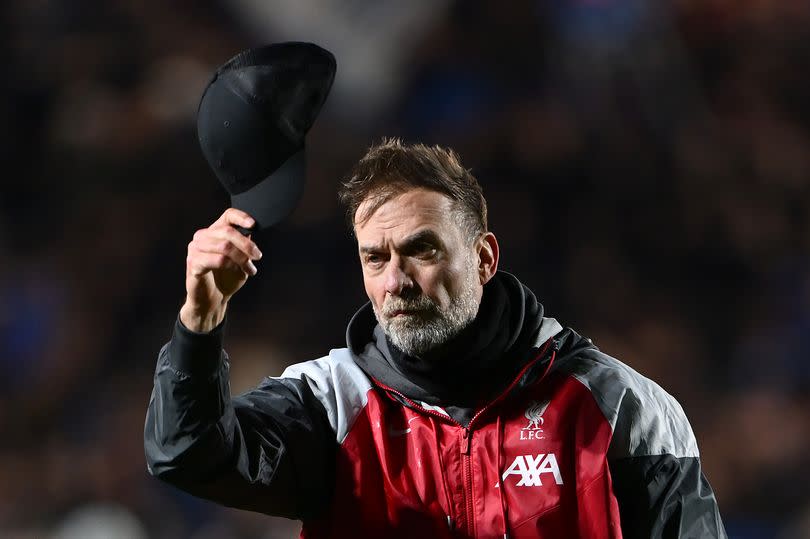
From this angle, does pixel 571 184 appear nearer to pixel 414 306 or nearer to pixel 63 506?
pixel 63 506

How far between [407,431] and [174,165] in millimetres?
2971

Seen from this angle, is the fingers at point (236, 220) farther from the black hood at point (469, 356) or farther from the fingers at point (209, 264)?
the black hood at point (469, 356)

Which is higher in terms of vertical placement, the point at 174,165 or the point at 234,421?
the point at 174,165

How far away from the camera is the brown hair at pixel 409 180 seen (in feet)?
7.68

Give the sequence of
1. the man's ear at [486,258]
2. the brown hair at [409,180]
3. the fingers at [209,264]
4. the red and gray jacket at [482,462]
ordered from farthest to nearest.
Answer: the man's ear at [486,258] → the brown hair at [409,180] → the red and gray jacket at [482,462] → the fingers at [209,264]

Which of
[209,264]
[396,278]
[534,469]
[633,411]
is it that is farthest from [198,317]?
[633,411]

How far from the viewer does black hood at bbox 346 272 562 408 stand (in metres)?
2.24

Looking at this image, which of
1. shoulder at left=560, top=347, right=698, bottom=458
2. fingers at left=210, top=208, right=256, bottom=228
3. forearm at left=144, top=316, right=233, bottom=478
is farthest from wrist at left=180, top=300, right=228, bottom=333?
shoulder at left=560, top=347, right=698, bottom=458

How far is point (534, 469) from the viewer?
216 cm

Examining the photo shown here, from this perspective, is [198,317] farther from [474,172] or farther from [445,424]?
[474,172]

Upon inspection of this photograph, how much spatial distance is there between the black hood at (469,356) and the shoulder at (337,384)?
36mm

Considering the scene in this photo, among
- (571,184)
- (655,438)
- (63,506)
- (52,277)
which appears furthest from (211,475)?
(571,184)

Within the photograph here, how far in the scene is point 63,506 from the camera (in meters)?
4.27

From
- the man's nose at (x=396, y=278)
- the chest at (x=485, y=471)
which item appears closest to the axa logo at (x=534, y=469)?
the chest at (x=485, y=471)
